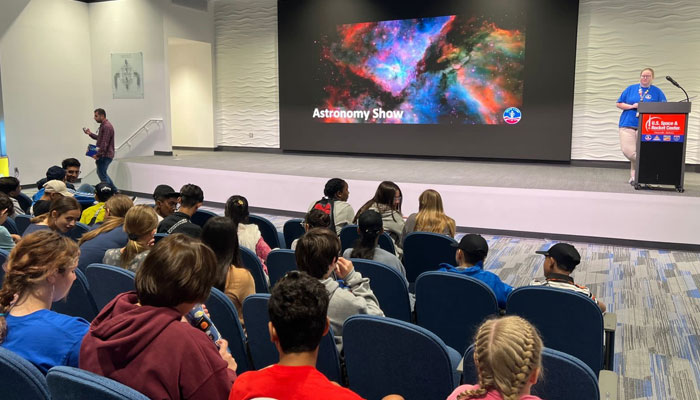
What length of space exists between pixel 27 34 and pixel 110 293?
10591mm

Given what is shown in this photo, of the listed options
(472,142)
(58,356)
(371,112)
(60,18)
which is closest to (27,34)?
(60,18)

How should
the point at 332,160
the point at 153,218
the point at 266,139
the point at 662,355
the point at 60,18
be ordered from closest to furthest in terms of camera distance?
the point at 153,218
the point at 662,355
the point at 332,160
the point at 60,18
the point at 266,139

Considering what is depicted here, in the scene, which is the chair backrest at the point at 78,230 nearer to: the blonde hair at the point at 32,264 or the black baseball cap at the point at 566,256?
the blonde hair at the point at 32,264

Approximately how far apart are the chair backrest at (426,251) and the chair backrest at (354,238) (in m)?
0.12

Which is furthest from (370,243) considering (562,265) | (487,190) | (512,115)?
(512,115)

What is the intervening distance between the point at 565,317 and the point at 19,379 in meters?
2.21

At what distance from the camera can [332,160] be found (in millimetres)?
11094

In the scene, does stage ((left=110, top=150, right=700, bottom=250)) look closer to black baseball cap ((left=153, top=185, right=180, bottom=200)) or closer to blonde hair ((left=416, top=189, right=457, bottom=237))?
blonde hair ((left=416, top=189, right=457, bottom=237))

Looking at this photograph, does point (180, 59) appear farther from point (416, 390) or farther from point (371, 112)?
point (416, 390)

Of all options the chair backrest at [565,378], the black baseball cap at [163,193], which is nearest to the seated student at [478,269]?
the chair backrest at [565,378]

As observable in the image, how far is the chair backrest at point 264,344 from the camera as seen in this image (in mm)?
2162

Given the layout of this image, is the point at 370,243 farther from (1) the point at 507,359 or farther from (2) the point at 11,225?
(2) the point at 11,225

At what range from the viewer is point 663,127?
6.62 meters

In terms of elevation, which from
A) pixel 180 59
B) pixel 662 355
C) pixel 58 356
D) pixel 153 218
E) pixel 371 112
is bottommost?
pixel 662 355
